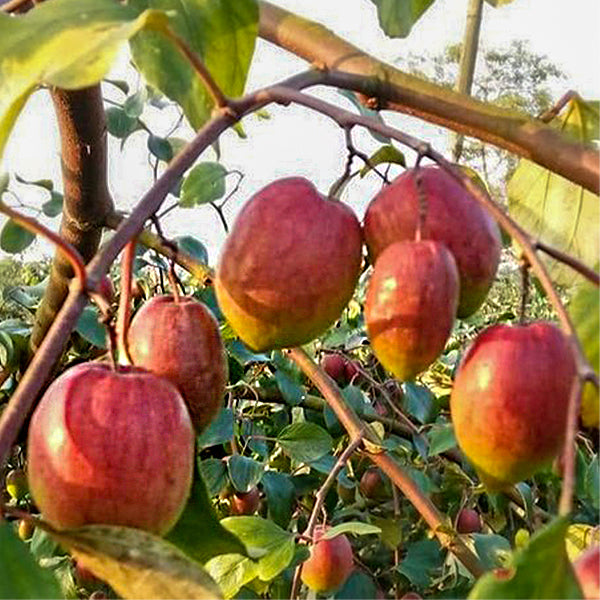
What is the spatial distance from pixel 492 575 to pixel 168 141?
122 cm

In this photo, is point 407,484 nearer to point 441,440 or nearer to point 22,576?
point 441,440

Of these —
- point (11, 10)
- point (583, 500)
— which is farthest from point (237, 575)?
point (583, 500)

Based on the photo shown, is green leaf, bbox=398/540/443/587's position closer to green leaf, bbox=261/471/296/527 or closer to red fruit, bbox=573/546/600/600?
green leaf, bbox=261/471/296/527

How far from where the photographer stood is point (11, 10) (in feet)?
2.74

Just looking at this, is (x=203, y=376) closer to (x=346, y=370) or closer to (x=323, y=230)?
(x=323, y=230)

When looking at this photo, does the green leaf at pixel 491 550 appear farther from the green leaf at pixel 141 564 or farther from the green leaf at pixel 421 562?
the green leaf at pixel 141 564

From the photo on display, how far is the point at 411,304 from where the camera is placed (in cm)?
47

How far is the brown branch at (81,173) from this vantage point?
0.95m

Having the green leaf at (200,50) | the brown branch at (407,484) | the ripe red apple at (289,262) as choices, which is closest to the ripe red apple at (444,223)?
the ripe red apple at (289,262)

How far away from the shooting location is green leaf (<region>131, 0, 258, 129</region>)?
0.57m

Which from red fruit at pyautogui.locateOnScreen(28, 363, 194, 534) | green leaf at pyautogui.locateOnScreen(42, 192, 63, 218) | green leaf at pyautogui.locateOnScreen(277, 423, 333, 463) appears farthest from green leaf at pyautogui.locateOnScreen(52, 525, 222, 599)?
green leaf at pyautogui.locateOnScreen(42, 192, 63, 218)

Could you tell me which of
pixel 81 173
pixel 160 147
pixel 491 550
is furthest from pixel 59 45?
pixel 160 147

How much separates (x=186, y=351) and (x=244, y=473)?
2.51ft

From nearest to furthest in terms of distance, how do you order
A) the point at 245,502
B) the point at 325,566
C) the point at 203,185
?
the point at 325,566, the point at 203,185, the point at 245,502
